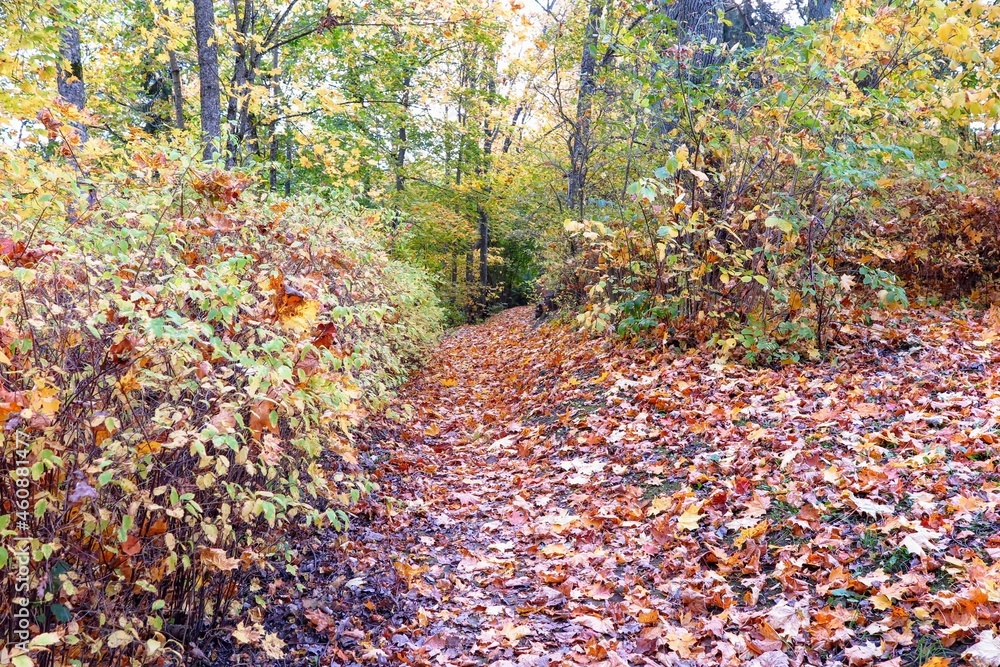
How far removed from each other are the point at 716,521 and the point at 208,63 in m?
9.22

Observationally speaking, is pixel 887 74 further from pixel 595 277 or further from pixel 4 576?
pixel 4 576

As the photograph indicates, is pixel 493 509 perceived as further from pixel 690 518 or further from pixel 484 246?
pixel 484 246

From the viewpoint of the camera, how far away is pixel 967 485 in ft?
12.3

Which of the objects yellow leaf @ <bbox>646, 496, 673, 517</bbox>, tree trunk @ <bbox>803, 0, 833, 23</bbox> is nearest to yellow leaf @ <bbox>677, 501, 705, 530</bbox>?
yellow leaf @ <bbox>646, 496, 673, 517</bbox>

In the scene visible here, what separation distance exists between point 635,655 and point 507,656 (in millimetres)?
695

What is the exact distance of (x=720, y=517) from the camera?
420 centimetres

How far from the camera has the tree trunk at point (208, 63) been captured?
918cm

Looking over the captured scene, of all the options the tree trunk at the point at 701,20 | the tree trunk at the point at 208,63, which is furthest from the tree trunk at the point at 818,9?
the tree trunk at the point at 208,63

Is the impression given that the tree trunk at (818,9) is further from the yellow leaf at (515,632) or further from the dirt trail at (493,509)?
the yellow leaf at (515,632)

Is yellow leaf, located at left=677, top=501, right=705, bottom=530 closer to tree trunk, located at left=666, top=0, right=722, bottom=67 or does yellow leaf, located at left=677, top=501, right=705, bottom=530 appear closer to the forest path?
the forest path

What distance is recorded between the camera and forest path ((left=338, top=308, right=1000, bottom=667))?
310 cm

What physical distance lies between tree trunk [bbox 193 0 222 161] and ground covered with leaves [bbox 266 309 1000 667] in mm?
5691

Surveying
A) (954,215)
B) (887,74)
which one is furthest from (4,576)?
(954,215)

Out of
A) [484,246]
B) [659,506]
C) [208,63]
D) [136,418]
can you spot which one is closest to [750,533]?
[659,506]
